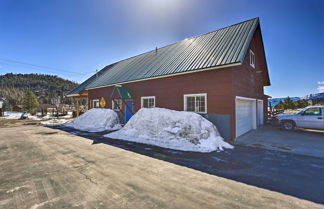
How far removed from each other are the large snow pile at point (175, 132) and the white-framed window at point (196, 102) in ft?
4.64

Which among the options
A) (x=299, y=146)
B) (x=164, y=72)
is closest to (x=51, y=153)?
(x=164, y=72)

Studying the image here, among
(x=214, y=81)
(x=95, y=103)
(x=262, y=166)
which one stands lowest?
(x=262, y=166)

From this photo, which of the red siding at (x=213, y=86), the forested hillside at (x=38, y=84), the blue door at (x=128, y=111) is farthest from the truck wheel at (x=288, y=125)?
the forested hillside at (x=38, y=84)

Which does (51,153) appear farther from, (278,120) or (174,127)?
(278,120)

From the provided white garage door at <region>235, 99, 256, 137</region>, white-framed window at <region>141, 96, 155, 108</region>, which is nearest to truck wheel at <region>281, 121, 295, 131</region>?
white garage door at <region>235, 99, 256, 137</region>

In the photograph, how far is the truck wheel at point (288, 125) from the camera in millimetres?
10820

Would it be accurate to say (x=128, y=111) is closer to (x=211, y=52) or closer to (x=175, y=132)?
(x=175, y=132)

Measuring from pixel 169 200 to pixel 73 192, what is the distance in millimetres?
2065

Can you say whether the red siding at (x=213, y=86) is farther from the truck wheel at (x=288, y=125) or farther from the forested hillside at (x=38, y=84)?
the forested hillside at (x=38, y=84)

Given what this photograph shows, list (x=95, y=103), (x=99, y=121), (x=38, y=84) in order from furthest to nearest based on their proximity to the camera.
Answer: (x=38, y=84)
(x=95, y=103)
(x=99, y=121)

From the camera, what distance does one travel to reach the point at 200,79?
9375 millimetres

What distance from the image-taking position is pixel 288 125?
36.0 ft

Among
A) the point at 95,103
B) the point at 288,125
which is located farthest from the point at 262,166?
the point at 95,103

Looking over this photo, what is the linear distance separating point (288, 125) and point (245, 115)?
3461 millimetres
